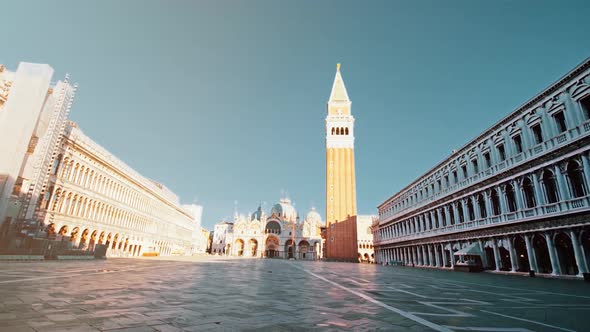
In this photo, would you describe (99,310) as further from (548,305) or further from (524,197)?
(524,197)

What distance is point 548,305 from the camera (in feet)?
22.2

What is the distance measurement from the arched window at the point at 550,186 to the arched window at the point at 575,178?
1.01m

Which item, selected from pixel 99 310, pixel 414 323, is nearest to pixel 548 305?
pixel 414 323

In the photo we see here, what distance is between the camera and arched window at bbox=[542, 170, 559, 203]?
17422 mm

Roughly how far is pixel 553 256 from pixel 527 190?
449cm

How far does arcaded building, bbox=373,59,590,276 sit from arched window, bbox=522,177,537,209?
0.05 metres

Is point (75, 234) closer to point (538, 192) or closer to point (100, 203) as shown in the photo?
point (100, 203)

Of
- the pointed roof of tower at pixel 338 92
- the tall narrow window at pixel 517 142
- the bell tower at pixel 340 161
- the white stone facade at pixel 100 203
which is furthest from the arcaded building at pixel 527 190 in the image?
the pointed roof of tower at pixel 338 92

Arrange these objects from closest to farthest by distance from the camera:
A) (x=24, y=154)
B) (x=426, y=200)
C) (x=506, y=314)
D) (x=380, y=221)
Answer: (x=506, y=314) → (x=24, y=154) → (x=426, y=200) → (x=380, y=221)

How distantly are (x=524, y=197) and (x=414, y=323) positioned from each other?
2008 cm

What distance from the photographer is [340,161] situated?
237 ft

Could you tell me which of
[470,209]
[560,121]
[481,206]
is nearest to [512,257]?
[481,206]

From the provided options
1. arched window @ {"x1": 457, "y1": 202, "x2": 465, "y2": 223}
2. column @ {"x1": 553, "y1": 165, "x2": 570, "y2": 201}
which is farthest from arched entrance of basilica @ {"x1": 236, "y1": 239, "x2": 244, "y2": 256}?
column @ {"x1": 553, "y1": 165, "x2": 570, "y2": 201}

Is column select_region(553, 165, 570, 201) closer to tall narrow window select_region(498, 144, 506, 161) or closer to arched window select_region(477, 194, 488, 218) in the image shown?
tall narrow window select_region(498, 144, 506, 161)
